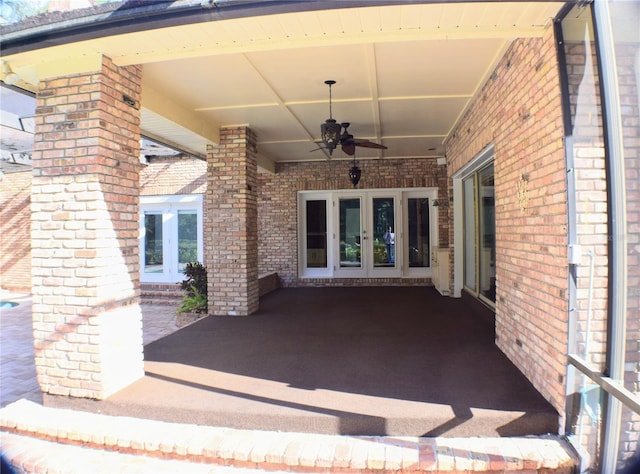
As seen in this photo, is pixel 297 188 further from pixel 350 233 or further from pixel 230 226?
pixel 230 226

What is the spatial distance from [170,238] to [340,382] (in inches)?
297

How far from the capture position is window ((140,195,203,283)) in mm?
9242

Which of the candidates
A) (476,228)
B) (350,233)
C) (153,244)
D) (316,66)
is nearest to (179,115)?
(316,66)

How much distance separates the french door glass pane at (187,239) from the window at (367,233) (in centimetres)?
269

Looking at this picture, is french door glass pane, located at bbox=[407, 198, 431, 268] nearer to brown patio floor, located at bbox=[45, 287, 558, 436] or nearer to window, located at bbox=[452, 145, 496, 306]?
window, located at bbox=[452, 145, 496, 306]

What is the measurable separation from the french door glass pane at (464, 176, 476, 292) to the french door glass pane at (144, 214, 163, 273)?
23.5 ft

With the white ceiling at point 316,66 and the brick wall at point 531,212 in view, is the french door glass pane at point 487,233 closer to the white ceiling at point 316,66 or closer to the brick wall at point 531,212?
the white ceiling at point 316,66

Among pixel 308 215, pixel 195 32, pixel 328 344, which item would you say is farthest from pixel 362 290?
pixel 195 32

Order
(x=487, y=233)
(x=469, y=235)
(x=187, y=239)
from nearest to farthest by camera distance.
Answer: (x=487, y=233), (x=469, y=235), (x=187, y=239)

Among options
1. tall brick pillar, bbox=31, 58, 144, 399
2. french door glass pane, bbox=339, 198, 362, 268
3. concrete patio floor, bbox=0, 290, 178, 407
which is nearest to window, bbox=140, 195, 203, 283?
concrete patio floor, bbox=0, 290, 178, 407

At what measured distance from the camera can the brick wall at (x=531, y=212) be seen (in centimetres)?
245

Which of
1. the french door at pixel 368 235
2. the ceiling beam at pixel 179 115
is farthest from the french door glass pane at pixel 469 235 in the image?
the ceiling beam at pixel 179 115

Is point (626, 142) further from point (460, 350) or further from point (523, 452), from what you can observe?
point (460, 350)

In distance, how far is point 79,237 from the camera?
288cm
